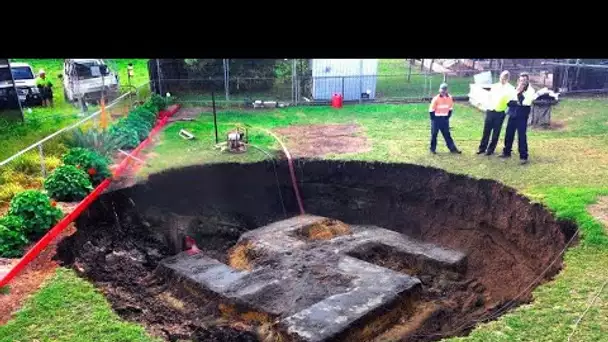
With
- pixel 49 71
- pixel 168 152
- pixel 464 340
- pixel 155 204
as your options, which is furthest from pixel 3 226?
pixel 49 71

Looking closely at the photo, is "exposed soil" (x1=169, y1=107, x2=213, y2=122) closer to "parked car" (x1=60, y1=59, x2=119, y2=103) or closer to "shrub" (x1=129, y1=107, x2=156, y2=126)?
"shrub" (x1=129, y1=107, x2=156, y2=126)

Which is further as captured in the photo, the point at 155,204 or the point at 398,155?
the point at 398,155

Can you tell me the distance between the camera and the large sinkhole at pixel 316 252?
8.09 metres

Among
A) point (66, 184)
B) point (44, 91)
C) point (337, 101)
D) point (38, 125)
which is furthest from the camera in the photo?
point (337, 101)

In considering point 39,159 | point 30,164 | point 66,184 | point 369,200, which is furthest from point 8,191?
point 369,200

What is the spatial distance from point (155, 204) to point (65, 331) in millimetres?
5975

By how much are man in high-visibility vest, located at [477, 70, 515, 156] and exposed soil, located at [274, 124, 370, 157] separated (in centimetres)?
311

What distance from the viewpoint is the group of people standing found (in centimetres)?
1186

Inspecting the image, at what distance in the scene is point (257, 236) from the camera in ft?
36.4

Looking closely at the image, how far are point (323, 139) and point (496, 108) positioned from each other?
5.03 metres

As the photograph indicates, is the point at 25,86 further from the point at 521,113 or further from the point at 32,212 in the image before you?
the point at 521,113

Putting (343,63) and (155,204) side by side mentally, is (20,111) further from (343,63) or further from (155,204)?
(343,63)

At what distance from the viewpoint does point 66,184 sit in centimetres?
1002

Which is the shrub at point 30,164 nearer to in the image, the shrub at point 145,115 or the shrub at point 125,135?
the shrub at point 125,135
